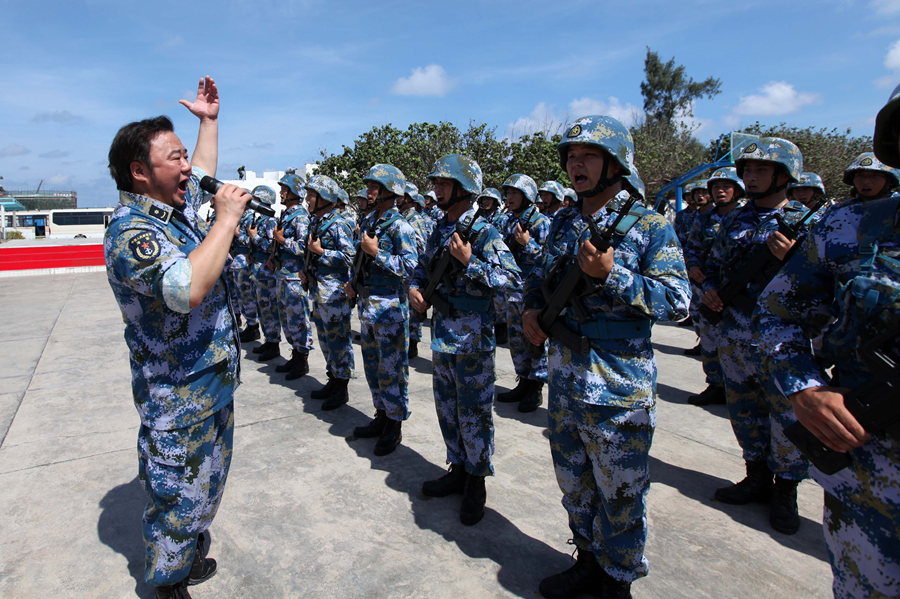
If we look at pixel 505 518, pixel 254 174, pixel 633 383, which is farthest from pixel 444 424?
pixel 254 174

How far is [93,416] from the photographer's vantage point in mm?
4723

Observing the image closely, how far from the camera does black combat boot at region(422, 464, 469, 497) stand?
133 inches

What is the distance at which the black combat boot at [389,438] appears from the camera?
13.0 ft

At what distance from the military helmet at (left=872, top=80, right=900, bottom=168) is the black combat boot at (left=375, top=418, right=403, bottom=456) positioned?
3415 mm

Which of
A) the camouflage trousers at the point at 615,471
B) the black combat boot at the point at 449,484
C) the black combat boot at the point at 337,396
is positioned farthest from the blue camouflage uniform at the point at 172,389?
the black combat boot at the point at 337,396

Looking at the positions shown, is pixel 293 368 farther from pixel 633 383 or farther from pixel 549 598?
pixel 633 383

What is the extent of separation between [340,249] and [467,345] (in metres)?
2.32

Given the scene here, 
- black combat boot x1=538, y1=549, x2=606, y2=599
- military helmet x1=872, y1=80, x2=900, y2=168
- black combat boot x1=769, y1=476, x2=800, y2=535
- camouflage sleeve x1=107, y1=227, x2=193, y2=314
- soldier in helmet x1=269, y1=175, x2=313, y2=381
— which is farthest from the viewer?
soldier in helmet x1=269, y1=175, x2=313, y2=381

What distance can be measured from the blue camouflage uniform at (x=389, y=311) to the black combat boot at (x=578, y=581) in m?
1.82

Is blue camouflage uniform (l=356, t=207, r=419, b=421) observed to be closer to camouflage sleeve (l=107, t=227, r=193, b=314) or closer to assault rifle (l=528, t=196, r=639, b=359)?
assault rifle (l=528, t=196, r=639, b=359)

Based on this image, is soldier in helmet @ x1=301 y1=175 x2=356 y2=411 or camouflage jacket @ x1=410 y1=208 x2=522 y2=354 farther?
soldier in helmet @ x1=301 y1=175 x2=356 y2=411

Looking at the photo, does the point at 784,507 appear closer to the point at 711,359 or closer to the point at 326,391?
the point at 711,359

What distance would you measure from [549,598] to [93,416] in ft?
14.6

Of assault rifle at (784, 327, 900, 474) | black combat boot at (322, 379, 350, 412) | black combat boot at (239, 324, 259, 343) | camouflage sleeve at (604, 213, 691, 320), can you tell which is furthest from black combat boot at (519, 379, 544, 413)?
black combat boot at (239, 324, 259, 343)
